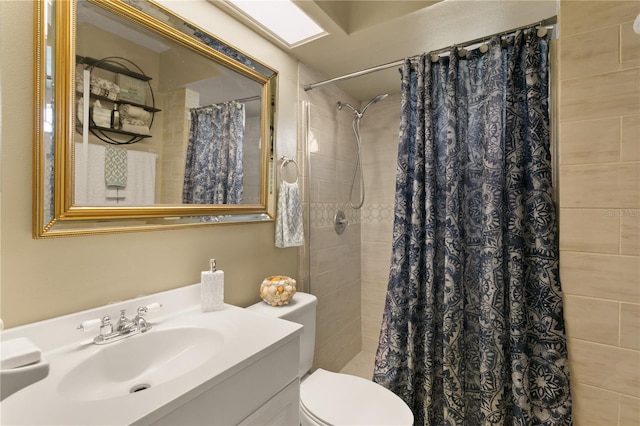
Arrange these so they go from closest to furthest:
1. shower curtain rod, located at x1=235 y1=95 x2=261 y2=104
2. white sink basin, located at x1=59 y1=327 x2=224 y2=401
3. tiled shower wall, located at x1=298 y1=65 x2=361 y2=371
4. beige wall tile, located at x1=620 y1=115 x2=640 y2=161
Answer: white sink basin, located at x1=59 y1=327 x2=224 y2=401 → beige wall tile, located at x1=620 y1=115 x2=640 y2=161 → shower curtain rod, located at x1=235 y1=95 x2=261 y2=104 → tiled shower wall, located at x1=298 y1=65 x2=361 y2=371

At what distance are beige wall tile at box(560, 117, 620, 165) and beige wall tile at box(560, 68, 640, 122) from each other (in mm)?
28

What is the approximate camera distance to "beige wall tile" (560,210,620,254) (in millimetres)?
1060

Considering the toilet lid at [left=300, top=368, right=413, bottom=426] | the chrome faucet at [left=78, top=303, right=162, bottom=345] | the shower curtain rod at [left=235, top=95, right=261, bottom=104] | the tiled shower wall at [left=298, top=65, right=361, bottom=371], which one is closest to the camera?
the chrome faucet at [left=78, top=303, right=162, bottom=345]

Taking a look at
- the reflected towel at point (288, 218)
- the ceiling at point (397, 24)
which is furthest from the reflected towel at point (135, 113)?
the reflected towel at point (288, 218)

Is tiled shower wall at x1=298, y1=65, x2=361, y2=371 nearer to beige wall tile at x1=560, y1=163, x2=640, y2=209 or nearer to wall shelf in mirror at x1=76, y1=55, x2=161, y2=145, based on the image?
wall shelf in mirror at x1=76, y1=55, x2=161, y2=145

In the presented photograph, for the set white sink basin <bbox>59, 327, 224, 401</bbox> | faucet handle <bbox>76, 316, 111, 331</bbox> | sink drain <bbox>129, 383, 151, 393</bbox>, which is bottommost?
sink drain <bbox>129, 383, 151, 393</bbox>

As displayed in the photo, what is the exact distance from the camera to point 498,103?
1396mm

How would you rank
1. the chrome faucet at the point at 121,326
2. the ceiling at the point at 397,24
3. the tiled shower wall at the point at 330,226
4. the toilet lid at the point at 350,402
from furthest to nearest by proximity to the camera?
the tiled shower wall at the point at 330,226
the ceiling at the point at 397,24
the toilet lid at the point at 350,402
the chrome faucet at the point at 121,326

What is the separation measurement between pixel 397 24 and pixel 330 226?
51.2 inches

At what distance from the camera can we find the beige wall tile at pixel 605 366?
3.42ft

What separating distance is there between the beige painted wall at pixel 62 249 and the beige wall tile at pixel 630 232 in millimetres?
1544

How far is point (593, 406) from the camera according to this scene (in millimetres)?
1113

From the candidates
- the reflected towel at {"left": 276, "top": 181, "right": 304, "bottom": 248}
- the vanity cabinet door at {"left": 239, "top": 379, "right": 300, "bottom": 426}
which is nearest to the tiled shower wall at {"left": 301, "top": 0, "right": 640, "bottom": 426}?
the vanity cabinet door at {"left": 239, "top": 379, "right": 300, "bottom": 426}

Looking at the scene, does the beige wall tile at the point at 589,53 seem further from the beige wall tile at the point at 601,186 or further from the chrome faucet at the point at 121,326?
the chrome faucet at the point at 121,326
